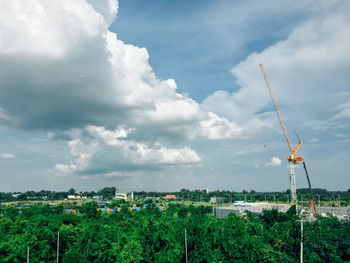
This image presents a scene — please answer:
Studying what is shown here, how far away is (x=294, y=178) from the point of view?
136m

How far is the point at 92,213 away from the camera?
105812mm

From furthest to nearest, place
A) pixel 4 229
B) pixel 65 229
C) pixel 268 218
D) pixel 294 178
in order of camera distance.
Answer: pixel 294 178 < pixel 268 218 < pixel 4 229 < pixel 65 229

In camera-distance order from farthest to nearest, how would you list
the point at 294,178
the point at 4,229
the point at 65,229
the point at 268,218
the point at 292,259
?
the point at 294,178, the point at 268,218, the point at 4,229, the point at 65,229, the point at 292,259

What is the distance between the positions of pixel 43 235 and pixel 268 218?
216 feet

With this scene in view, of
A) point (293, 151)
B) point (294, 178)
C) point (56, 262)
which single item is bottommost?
point (56, 262)

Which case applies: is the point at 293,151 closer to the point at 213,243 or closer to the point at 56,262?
the point at 213,243

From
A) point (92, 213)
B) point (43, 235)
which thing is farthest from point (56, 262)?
point (92, 213)

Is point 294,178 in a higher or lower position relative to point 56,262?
higher

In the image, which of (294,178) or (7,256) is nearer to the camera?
(7,256)

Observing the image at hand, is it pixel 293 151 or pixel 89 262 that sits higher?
pixel 293 151

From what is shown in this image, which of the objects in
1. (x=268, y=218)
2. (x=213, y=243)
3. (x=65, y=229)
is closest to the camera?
(x=213, y=243)

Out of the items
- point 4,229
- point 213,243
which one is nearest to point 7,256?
point 4,229

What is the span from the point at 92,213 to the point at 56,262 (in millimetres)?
56087

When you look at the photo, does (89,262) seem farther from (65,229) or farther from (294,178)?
(294,178)
